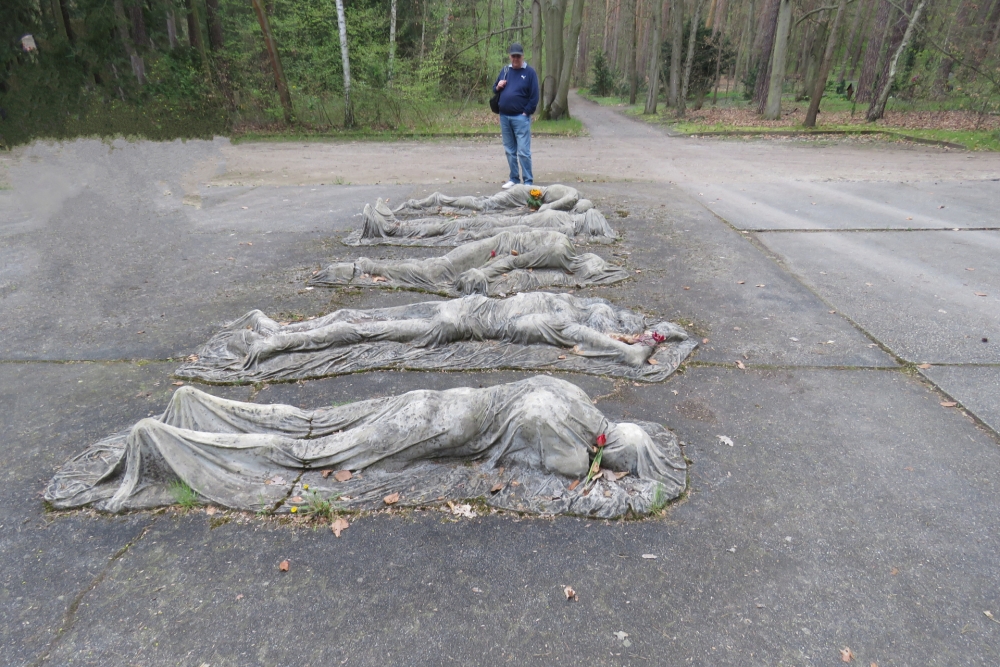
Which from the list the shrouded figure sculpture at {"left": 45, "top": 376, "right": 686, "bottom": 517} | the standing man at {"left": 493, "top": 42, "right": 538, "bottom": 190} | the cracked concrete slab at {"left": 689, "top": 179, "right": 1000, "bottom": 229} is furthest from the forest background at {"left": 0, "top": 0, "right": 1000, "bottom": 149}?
the cracked concrete slab at {"left": 689, "top": 179, "right": 1000, "bottom": 229}

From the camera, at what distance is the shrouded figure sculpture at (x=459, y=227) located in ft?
25.1

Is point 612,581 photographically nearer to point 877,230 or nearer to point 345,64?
point 877,230

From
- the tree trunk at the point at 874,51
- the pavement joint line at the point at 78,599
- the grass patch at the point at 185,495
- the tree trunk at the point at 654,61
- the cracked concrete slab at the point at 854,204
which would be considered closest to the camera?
the pavement joint line at the point at 78,599

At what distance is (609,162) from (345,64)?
341 inches

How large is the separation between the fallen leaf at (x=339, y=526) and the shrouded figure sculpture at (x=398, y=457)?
10 cm

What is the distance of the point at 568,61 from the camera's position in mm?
18406

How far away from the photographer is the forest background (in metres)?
6.65

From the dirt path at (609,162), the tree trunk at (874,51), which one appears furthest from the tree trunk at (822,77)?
the tree trunk at (874,51)

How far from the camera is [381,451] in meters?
3.07

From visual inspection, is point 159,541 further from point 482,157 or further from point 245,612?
point 482,157

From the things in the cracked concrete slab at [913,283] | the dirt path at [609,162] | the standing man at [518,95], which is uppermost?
the standing man at [518,95]

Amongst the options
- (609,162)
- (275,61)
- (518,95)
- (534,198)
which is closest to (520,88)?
(518,95)

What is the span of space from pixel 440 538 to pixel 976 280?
6427 mm

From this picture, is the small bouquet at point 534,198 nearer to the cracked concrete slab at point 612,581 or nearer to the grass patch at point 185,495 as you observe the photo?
the cracked concrete slab at point 612,581
